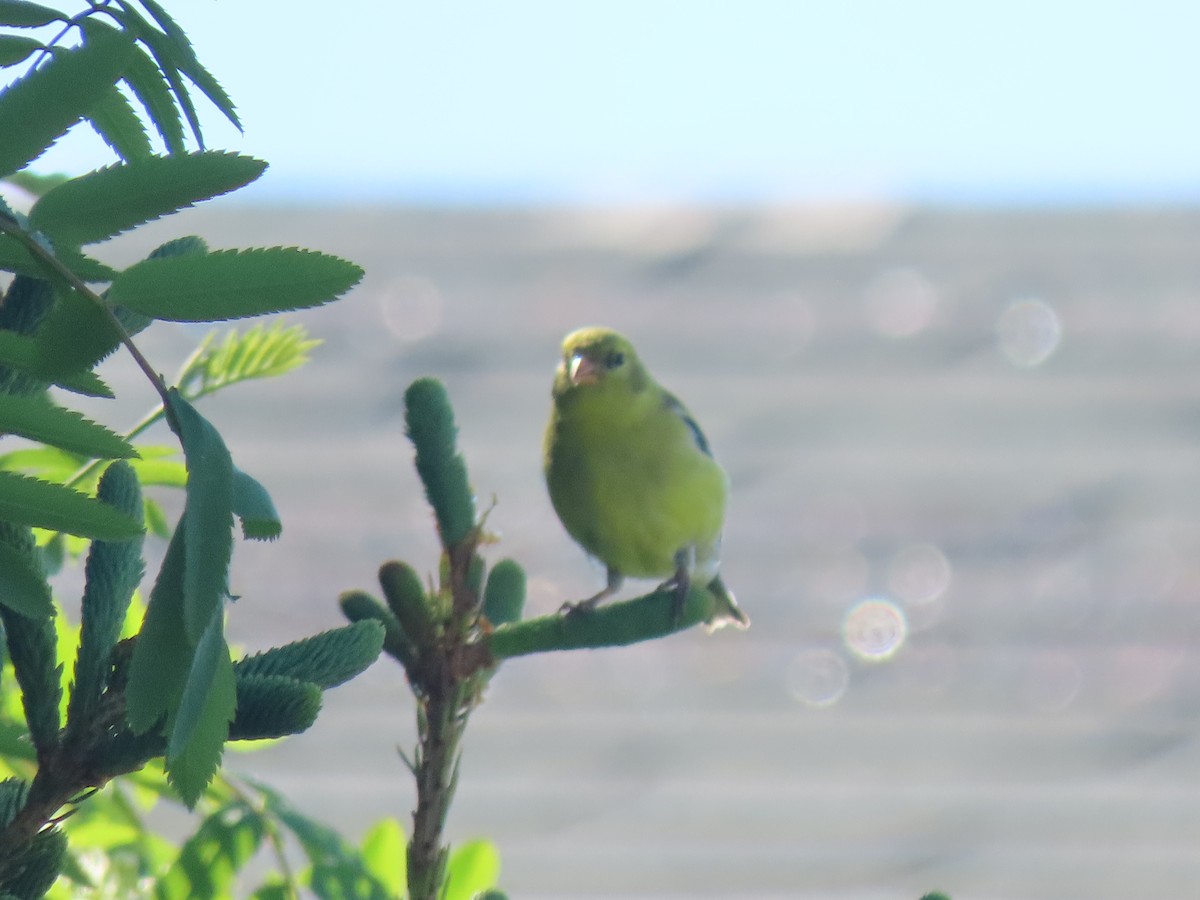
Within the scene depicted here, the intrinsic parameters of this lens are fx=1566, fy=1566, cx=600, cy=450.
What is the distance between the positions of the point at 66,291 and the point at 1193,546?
5201 millimetres

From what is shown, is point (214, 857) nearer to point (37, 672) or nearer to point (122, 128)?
point (37, 672)

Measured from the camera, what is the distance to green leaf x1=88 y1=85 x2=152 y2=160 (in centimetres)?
108

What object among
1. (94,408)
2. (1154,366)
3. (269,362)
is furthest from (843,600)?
(269,362)

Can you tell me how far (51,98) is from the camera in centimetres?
86

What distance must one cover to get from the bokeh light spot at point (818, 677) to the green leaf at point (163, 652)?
424cm

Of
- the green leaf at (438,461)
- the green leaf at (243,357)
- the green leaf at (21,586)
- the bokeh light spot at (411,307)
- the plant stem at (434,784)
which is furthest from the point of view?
the bokeh light spot at (411,307)

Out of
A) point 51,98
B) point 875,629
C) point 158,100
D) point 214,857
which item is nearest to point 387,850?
point 214,857

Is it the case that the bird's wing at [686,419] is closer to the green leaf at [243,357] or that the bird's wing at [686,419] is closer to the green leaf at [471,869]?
the green leaf at [471,869]

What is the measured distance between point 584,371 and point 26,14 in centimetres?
208

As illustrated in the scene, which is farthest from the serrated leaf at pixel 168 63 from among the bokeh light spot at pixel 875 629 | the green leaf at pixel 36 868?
the bokeh light spot at pixel 875 629

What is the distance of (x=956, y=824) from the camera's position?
4.59m

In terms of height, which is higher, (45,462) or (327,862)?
(45,462)

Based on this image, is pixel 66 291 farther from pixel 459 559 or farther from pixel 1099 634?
pixel 1099 634

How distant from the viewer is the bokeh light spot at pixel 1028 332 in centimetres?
608
